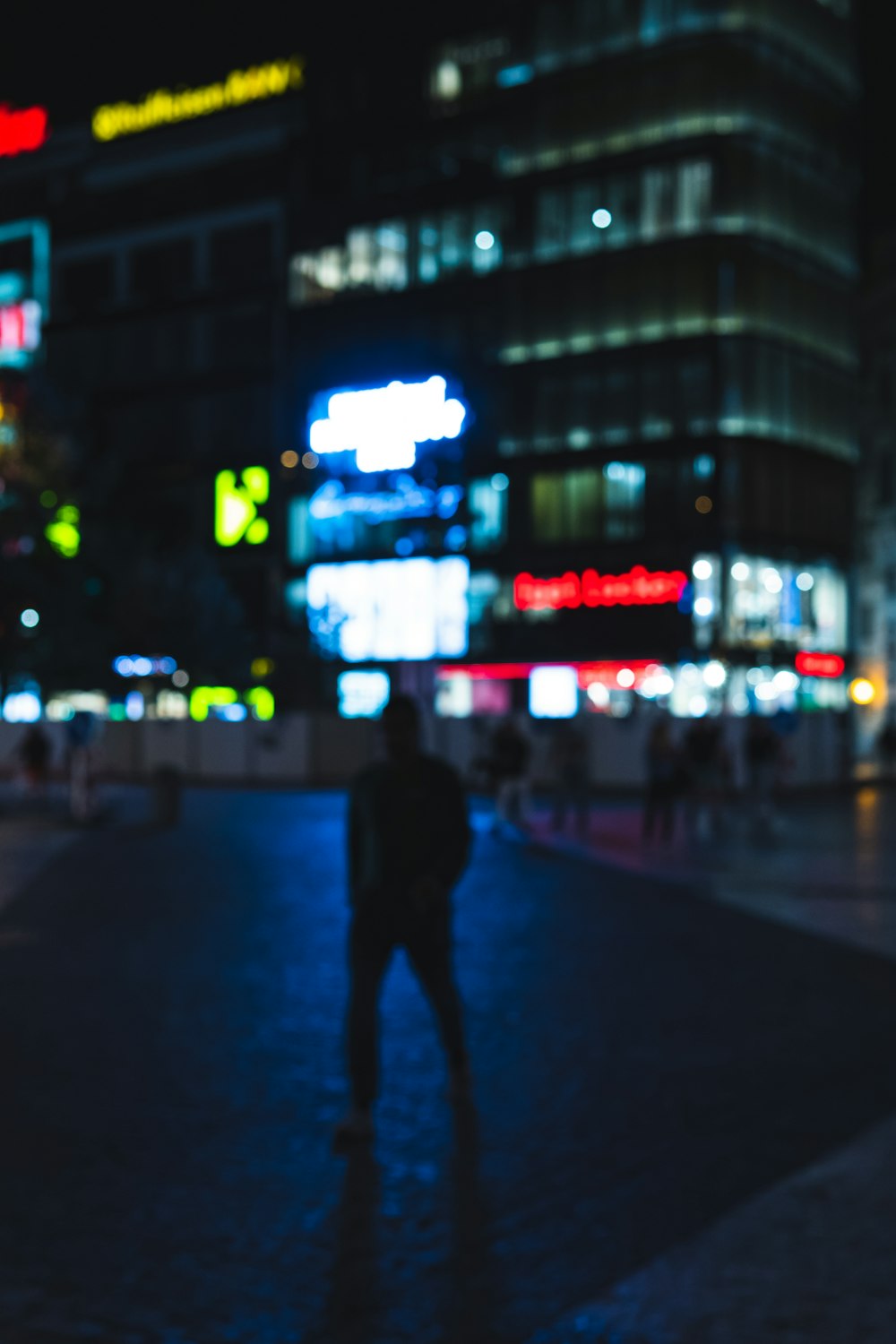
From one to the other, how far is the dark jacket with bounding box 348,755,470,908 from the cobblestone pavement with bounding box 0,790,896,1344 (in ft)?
3.04

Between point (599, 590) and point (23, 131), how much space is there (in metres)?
36.4

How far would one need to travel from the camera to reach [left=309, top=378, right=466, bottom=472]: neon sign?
1856 cm

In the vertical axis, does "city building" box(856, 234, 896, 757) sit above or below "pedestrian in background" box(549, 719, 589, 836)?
above

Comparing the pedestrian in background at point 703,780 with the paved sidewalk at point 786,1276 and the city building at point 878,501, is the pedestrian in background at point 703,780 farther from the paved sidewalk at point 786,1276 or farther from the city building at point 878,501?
the city building at point 878,501

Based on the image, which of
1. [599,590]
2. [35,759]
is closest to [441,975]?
[35,759]

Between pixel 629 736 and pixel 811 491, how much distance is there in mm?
18074

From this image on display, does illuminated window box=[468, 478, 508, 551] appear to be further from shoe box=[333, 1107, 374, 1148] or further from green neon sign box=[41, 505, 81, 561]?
shoe box=[333, 1107, 374, 1148]

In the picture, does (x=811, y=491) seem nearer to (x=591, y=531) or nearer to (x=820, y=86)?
(x=591, y=531)

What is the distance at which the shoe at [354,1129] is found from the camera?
659 centimetres

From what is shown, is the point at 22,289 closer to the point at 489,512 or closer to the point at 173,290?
the point at 173,290

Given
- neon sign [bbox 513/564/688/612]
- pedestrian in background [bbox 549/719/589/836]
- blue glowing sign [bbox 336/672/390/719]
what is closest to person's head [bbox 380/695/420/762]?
pedestrian in background [bbox 549/719/589/836]

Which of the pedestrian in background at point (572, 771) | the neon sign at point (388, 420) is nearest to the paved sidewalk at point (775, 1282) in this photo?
the neon sign at point (388, 420)

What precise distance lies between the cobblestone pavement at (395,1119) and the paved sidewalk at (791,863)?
82 cm

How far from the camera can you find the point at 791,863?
20.6m
